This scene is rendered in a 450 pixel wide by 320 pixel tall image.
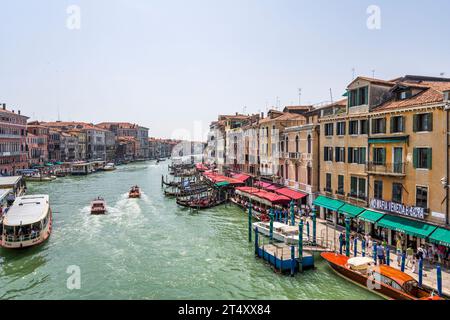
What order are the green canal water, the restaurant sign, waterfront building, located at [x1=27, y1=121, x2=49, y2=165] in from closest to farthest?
the green canal water < the restaurant sign < waterfront building, located at [x1=27, y1=121, x2=49, y2=165]

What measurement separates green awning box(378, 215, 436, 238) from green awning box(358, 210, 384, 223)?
0.38 meters

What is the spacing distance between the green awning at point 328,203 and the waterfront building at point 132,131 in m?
141

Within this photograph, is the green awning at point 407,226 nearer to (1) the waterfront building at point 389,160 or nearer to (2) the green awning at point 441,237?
(1) the waterfront building at point 389,160

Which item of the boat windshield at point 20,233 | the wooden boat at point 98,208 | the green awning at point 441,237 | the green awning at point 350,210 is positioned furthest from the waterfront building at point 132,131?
the green awning at point 441,237

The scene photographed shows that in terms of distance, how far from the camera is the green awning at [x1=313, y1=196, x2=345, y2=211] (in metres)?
27.7

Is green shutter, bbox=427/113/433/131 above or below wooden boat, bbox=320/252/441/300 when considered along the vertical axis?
above

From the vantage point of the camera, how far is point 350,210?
25.9m

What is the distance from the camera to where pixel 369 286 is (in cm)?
1789

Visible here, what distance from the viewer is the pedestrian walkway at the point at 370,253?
16.7 metres

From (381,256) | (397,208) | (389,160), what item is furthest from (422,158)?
(381,256)

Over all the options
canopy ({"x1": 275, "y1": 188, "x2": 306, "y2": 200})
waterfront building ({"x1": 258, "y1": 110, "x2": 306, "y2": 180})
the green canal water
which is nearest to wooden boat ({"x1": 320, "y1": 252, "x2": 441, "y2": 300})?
the green canal water

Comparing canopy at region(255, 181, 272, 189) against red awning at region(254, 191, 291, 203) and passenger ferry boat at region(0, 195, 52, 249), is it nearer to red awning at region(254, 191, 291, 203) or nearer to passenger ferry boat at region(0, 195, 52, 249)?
red awning at region(254, 191, 291, 203)

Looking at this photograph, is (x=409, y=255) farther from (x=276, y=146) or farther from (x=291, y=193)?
(x=276, y=146)
